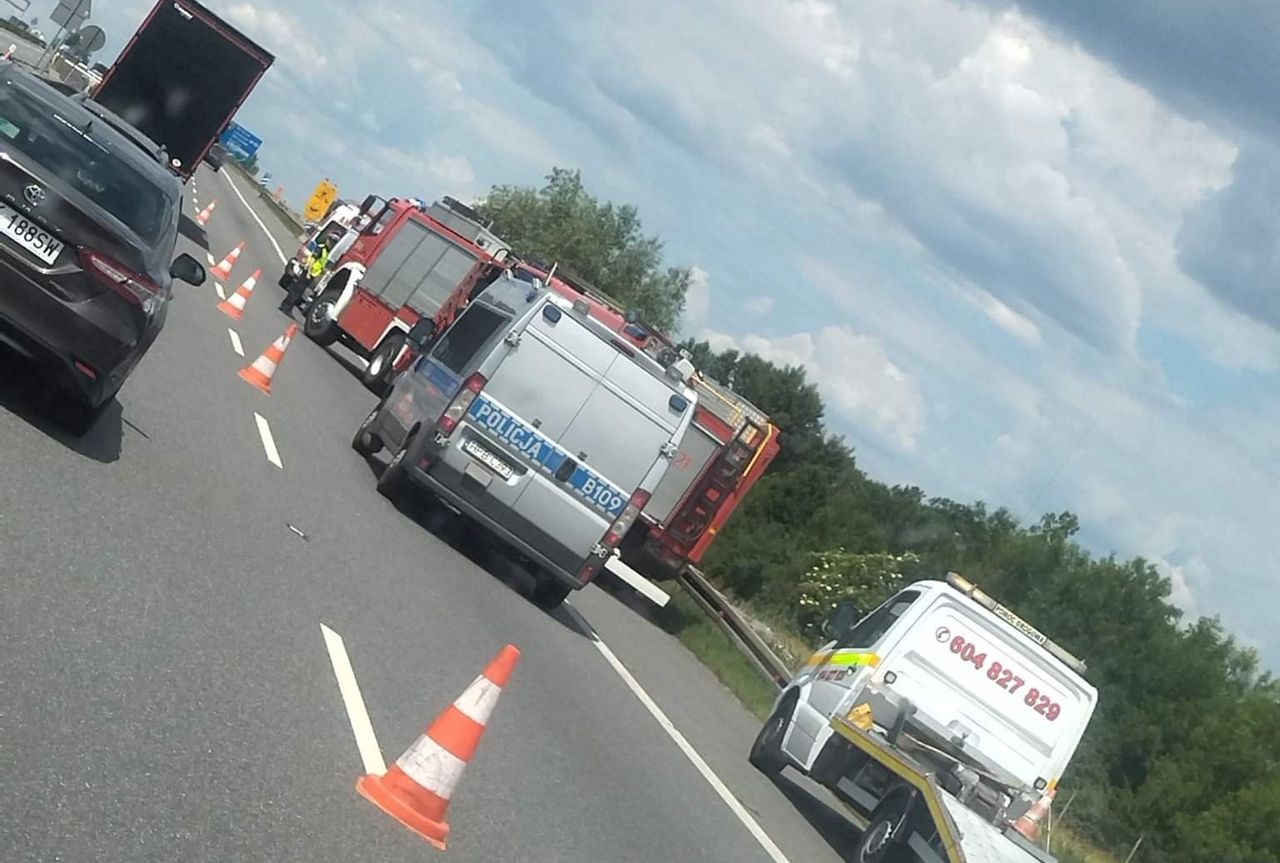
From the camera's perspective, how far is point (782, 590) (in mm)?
44125

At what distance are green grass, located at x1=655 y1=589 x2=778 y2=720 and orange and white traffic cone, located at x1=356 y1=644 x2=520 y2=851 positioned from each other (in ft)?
36.1

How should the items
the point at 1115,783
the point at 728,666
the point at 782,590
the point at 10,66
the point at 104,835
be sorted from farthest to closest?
1. the point at 782,590
2. the point at 1115,783
3. the point at 728,666
4. the point at 10,66
5. the point at 104,835

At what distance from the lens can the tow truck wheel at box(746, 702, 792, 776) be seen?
14.3 m

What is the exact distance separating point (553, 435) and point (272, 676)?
706 centimetres

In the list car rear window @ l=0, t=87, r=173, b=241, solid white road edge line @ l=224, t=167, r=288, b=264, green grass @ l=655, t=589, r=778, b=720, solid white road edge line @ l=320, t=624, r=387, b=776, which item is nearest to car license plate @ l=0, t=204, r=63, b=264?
car rear window @ l=0, t=87, r=173, b=241

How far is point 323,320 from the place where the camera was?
27.4 meters

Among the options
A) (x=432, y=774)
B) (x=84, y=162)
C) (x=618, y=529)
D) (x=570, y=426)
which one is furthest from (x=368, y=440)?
(x=432, y=774)

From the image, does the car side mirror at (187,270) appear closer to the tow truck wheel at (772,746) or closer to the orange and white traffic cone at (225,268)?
the tow truck wheel at (772,746)

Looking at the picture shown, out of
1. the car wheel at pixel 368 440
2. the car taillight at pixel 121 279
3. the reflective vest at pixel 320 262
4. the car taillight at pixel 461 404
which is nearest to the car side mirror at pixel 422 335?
the car wheel at pixel 368 440

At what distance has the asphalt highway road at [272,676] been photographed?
6637 millimetres

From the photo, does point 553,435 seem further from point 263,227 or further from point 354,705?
point 263,227

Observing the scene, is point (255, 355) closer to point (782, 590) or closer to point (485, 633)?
point (485, 633)

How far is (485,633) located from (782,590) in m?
31.5

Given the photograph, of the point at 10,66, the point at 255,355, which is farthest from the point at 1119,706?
the point at 10,66
